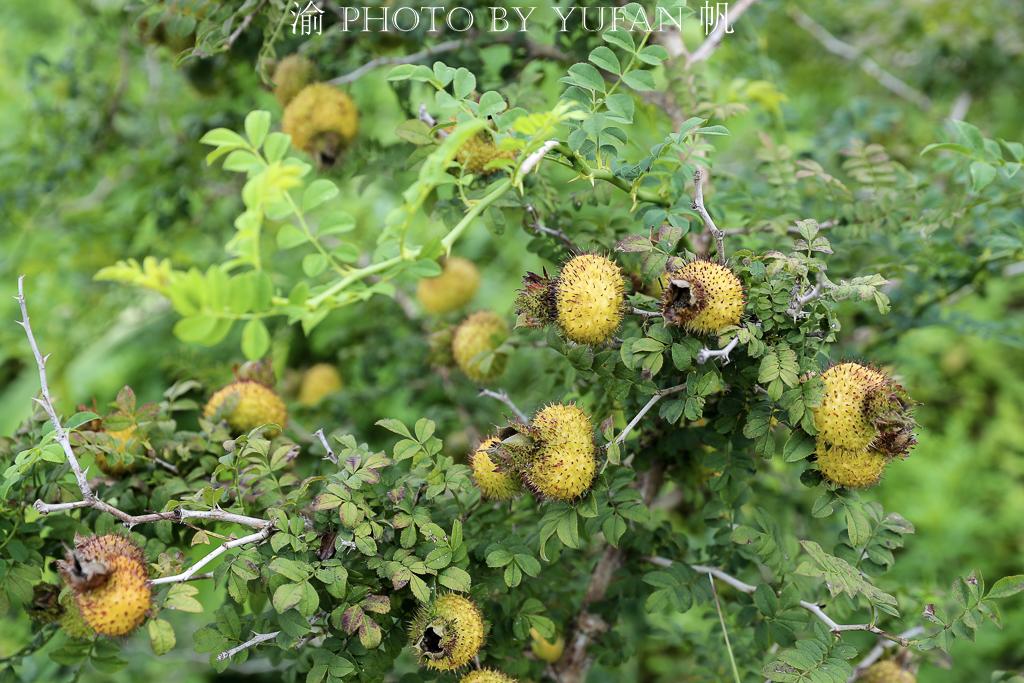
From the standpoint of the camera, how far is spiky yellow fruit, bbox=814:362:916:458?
1106 mm

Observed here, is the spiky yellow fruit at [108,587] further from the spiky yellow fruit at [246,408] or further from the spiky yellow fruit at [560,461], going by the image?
the spiky yellow fruit at [560,461]

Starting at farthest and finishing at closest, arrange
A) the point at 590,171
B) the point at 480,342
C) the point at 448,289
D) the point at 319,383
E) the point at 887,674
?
the point at 319,383 < the point at 448,289 < the point at 480,342 < the point at 887,674 < the point at 590,171

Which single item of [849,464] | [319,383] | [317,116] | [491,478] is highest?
[317,116]

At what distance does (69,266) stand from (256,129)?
1.74m

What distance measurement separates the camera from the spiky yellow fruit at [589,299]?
1.15 m

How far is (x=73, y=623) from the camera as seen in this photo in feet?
4.18

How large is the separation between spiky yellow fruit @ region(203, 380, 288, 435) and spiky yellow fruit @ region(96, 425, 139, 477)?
138 mm

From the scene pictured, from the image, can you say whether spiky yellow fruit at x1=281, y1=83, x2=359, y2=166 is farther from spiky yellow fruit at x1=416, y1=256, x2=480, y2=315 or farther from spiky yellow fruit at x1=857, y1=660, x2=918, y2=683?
spiky yellow fruit at x1=857, y1=660, x2=918, y2=683

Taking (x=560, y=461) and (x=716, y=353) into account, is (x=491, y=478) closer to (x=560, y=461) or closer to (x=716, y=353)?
(x=560, y=461)

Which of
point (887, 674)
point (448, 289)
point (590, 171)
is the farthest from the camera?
point (448, 289)

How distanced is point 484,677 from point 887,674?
0.74 m

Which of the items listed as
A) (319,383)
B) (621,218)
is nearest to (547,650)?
(621,218)

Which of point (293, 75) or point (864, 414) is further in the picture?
point (293, 75)

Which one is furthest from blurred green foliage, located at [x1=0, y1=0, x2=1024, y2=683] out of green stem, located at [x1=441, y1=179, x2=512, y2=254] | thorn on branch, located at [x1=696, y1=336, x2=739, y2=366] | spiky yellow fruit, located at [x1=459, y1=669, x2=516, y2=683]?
thorn on branch, located at [x1=696, y1=336, x2=739, y2=366]
